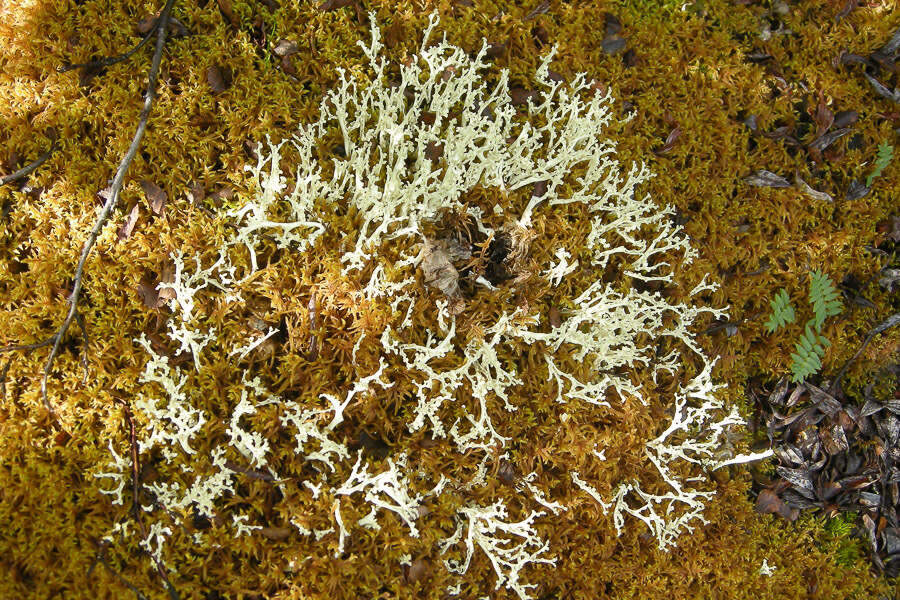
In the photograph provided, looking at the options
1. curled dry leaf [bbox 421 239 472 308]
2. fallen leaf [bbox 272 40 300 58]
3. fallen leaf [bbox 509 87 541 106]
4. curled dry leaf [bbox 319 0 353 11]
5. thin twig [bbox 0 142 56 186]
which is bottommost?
curled dry leaf [bbox 421 239 472 308]

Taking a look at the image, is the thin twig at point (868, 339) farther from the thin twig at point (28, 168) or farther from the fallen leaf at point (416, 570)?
the thin twig at point (28, 168)

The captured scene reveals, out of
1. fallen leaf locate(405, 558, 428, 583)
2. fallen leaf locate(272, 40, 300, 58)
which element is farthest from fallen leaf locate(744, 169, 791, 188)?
fallen leaf locate(405, 558, 428, 583)

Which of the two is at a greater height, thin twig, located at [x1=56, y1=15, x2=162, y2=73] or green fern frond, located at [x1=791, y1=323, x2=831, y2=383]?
thin twig, located at [x1=56, y1=15, x2=162, y2=73]

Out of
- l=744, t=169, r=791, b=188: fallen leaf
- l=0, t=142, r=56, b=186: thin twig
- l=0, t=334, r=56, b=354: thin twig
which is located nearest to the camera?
l=0, t=334, r=56, b=354: thin twig

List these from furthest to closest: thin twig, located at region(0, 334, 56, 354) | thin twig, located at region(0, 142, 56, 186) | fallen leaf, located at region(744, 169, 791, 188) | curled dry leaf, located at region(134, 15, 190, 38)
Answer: fallen leaf, located at region(744, 169, 791, 188) → curled dry leaf, located at region(134, 15, 190, 38) → thin twig, located at region(0, 142, 56, 186) → thin twig, located at region(0, 334, 56, 354)

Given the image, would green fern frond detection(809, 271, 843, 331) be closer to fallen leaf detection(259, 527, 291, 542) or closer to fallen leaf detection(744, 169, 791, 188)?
fallen leaf detection(744, 169, 791, 188)

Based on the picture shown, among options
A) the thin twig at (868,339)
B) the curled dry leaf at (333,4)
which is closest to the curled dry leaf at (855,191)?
the thin twig at (868,339)

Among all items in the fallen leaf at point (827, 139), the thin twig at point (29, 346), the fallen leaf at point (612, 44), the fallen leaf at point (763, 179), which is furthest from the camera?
the fallen leaf at point (827, 139)

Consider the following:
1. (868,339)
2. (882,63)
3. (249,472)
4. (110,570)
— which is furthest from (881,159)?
(110,570)
